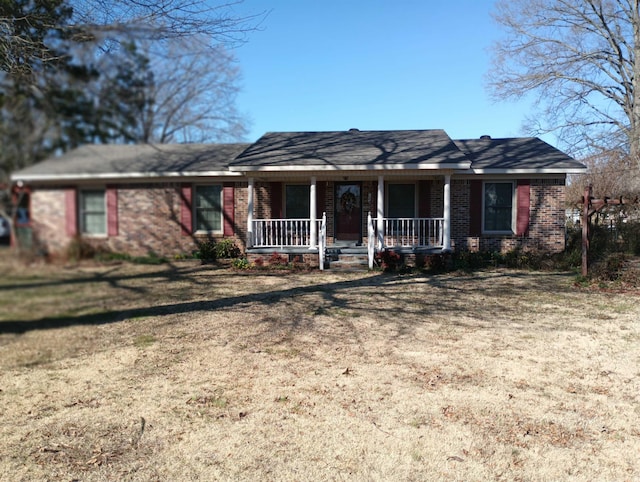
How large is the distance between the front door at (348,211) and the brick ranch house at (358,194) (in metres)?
0.03

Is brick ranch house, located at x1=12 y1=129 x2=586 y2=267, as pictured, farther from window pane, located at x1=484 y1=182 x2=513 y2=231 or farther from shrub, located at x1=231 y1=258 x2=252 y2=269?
shrub, located at x1=231 y1=258 x2=252 y2=269

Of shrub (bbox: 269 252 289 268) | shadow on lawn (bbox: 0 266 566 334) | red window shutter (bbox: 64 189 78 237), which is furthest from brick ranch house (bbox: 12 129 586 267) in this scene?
red window shutter (bbox: 64 189 78 237)

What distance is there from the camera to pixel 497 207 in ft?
41.4

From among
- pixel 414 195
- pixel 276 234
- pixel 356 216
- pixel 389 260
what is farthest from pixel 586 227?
pixel 276 234

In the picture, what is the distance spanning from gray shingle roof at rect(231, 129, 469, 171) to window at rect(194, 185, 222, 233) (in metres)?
1.88

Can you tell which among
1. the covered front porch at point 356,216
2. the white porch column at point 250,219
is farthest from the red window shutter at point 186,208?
the white porch column at point 250,219

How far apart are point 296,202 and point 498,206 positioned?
20.6 feet

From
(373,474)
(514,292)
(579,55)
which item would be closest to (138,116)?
(373,474)

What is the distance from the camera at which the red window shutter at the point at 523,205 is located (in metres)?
12.3

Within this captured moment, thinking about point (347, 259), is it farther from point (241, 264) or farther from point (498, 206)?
point (498, 206)

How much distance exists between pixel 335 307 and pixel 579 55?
53.4ft

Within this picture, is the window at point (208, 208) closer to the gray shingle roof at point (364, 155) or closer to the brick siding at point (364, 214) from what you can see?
the brick siding at point (364, 214)

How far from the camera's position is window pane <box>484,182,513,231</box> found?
12594 mm

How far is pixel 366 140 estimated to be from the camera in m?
13.6
